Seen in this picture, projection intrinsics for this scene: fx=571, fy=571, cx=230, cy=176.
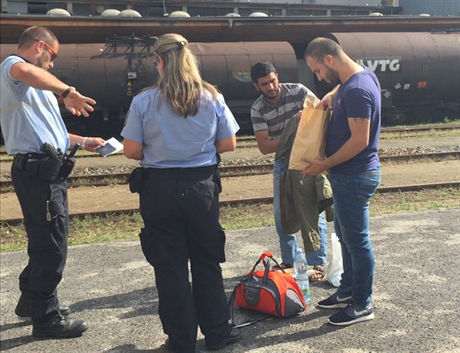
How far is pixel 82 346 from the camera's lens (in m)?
4.06

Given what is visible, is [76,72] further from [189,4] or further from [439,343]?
[439,343]

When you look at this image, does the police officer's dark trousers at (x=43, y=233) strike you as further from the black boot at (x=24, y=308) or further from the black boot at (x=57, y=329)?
the black boot at (x=24, y=308)

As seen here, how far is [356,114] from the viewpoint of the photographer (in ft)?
12.4

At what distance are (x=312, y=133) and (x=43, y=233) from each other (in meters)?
2.03

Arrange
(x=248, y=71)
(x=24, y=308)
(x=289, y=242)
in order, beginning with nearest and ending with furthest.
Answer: (x=24, y=308) < (x=289, y=242) < (x=248, y=71)

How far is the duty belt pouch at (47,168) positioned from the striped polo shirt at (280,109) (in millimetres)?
1778

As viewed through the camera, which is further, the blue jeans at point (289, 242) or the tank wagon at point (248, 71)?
the tank wagon at point (248, 71)

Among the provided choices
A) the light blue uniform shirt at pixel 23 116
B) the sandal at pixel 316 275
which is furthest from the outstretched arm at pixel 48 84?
the sandal at pixel 316 275

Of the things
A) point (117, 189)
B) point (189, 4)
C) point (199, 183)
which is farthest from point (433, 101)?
point (199, 183)

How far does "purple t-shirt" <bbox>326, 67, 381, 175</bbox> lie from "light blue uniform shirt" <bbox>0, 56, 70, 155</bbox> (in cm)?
203

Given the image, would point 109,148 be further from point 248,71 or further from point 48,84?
point 248,71

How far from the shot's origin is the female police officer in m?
3.58

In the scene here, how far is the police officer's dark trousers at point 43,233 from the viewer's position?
158 inches

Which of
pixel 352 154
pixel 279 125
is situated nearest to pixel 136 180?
pixel 352 154
